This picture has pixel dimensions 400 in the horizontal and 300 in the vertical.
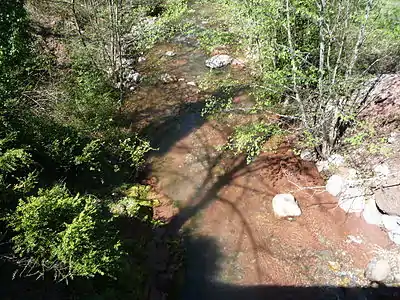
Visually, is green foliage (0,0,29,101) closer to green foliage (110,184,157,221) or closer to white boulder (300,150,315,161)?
green foliage (110,184,157,221)

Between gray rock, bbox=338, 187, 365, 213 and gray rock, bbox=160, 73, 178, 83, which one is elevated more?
gray rock, bbox=160, 73, 178, 83

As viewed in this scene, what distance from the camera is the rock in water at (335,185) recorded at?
8.73 metres

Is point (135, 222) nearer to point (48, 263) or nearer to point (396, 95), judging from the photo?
point (48, 263)

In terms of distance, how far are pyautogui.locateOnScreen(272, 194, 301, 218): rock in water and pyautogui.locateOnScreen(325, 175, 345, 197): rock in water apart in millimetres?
984

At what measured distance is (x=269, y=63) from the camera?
33.8ft

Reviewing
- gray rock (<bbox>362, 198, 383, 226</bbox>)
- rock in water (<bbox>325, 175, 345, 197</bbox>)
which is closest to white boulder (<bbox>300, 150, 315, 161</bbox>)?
rock in water (<bbox>325, 175, 345, 197</bbox>)

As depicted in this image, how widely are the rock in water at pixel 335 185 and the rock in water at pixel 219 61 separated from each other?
708 centimetres

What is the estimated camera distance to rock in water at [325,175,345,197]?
873cm

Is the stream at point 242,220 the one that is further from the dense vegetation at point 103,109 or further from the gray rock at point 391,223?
the dense vegetation at point 103,109

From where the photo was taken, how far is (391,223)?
303 inches

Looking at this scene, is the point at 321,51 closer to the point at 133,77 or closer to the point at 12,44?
the point at 12,44

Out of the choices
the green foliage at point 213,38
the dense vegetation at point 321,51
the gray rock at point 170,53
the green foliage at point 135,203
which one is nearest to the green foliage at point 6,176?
the green foliage at point 135,203

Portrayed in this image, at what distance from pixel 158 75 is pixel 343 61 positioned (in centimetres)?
758

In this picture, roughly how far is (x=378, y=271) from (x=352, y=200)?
73.3 inches
